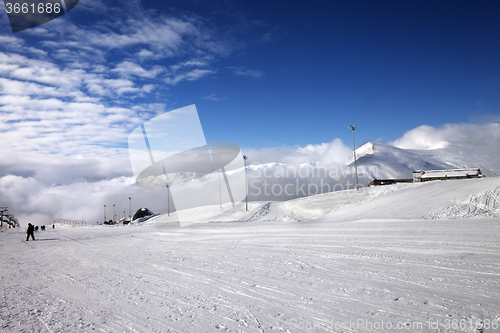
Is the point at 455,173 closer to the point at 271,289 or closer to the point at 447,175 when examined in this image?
the point at 447,175

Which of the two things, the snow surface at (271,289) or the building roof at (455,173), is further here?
the building roof at (455,173)

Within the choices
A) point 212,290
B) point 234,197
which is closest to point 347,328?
point 212,290

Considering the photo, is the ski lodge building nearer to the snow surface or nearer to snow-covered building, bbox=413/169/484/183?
snow-covered building, bbox=413/169/484/183

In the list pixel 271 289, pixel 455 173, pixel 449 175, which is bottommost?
pixel 271 289

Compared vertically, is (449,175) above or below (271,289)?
above

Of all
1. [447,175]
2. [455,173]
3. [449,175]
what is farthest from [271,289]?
[455,173]

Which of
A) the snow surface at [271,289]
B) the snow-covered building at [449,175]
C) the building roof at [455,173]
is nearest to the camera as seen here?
the snow surface at [271,289]

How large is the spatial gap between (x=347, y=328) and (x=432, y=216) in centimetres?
1834

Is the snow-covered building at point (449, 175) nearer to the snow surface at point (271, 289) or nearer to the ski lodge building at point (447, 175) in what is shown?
the ski lodge building at point (447, 175)

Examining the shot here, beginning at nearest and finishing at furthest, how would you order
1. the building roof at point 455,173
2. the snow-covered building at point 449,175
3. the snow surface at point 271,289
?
the snow surface at point 271,289 < the snow-covered building at point 449,175 < the building roof at point 455,173

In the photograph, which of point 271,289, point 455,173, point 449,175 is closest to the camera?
point 271,289

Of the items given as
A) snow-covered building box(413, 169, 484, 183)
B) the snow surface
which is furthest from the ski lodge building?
the snow surface

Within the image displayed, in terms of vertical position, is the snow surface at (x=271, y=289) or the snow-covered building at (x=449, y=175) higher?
the snow-covered building at (x=449, y=175)

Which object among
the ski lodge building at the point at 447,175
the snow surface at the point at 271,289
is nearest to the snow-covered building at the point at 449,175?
the ski lodge building at the point at 447,175
